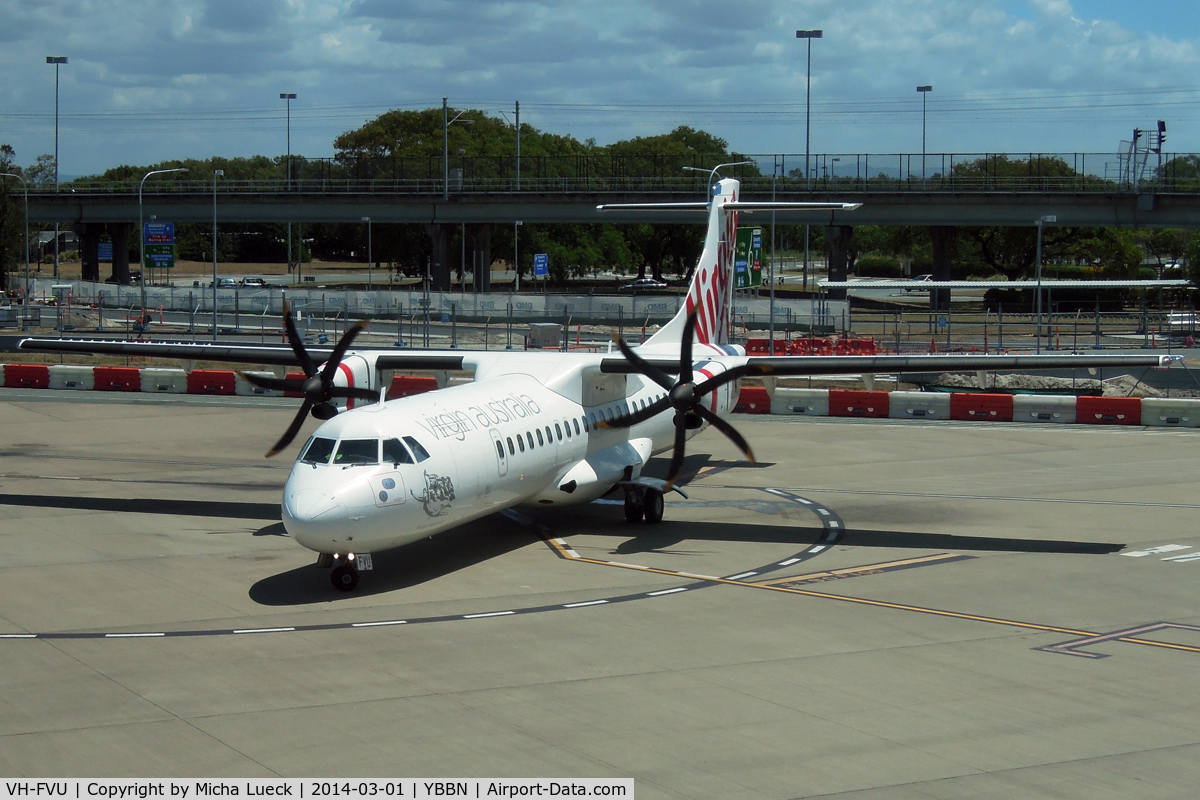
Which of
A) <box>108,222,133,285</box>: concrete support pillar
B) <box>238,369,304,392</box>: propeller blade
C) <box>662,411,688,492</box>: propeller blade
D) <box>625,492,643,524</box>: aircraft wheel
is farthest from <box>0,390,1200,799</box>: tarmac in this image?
<box>108,222,133,285</box>: concrete support pillar

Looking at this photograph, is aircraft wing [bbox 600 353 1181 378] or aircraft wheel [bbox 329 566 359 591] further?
aircraft wing [bbox 600 353 1181 378]

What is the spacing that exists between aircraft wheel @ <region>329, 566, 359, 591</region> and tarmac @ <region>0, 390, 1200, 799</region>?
36 cm

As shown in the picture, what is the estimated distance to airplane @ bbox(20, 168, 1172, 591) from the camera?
63.1ft

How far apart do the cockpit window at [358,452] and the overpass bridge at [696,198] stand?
59.5 metres

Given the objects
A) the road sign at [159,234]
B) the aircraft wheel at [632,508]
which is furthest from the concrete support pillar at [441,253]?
the aircraft wheel at [632,508]

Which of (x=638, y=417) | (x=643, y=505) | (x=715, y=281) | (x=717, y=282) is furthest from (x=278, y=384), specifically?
(x=717, y=282)

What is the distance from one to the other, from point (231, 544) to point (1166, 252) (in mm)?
181246

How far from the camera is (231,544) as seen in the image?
23453 millimetres

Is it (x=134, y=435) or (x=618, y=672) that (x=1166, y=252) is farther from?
(x=618, y=672)

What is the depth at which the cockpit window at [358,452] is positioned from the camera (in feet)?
63.6

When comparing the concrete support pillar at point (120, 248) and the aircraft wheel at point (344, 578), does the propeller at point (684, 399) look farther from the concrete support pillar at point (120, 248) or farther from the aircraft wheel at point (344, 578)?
the concrete support pillar at point (120, 248)

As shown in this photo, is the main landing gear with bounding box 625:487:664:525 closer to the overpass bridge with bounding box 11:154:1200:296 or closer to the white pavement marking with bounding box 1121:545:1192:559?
the white pavement marking with bounding box 1121:545:1192:559

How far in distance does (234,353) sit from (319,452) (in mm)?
10270

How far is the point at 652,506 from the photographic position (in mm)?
25766
